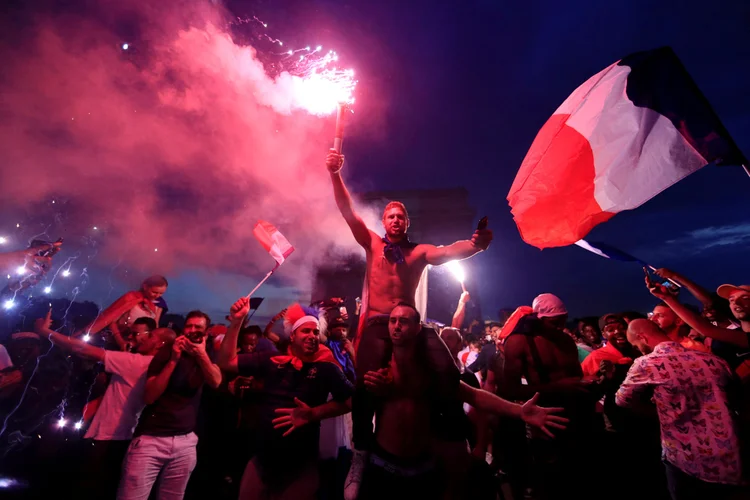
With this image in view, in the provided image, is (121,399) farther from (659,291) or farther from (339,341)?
(659,291)

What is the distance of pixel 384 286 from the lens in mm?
3480

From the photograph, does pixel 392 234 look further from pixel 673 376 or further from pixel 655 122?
pixel 655 122

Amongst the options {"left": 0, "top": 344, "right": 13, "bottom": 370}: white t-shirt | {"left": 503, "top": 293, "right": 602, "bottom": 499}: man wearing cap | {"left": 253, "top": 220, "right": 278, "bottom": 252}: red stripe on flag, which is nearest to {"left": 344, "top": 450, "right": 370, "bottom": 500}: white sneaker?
{"left": 503, "top": 293, "right": 602, "bottom": 499}: man wearing cap

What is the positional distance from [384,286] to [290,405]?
4.72 feet

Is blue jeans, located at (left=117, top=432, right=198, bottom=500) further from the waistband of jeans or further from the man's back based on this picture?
the man's back

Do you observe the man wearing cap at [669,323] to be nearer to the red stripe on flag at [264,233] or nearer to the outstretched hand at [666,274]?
the outstretched hand at [666,274]

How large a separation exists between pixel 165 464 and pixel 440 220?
20130 mm

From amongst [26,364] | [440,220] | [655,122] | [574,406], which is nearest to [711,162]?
[655,122]

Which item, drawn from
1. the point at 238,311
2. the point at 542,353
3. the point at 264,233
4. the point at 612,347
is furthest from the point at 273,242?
the point at 612,347

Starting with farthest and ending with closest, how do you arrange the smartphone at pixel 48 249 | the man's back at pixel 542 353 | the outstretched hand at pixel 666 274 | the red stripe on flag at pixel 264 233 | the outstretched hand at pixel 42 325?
1. the smartphone at pixel 48 249
2. the red stripe on flag at pixel 264 233
3. the outstretched hand at pixel 42 325
4. the outstretched hand at pixel 666 274
5. the man's back at pixel 542 353

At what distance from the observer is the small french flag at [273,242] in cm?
455

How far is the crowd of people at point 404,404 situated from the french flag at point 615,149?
1.07 m

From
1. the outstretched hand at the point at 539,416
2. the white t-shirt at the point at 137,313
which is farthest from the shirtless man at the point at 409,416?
the white t-shirt at the point at 137,313

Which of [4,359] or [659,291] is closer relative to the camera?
[659,291]
